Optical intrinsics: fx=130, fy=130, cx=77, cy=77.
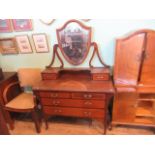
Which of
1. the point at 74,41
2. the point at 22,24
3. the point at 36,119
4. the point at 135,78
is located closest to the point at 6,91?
the point at 36,119

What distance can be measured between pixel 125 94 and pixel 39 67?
1.39 metres

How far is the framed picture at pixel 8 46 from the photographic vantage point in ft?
6.68

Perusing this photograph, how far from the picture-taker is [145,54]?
4.83ft

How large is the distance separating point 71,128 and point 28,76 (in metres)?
1.07

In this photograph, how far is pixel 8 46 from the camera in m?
2.08

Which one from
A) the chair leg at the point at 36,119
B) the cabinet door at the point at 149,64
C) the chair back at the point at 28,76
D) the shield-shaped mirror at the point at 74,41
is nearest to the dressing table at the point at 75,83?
the shield-shaped mirror at the point at 74,41

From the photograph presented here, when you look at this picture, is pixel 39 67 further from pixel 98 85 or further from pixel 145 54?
pixel 145 54

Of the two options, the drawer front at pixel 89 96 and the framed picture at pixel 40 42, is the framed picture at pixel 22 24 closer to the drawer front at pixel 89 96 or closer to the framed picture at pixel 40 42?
the framed picture at pixel 40 42

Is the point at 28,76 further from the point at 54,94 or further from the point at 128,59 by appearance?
the point at 128,59

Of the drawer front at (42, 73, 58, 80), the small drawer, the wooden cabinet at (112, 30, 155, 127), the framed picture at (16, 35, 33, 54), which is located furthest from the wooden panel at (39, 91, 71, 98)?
the framed picture at (16, 35, 33, 54)

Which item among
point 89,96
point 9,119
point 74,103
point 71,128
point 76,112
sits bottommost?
point 71,128

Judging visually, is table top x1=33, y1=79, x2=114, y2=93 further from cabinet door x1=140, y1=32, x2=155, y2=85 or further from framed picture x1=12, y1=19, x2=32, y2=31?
framed picture x1=12, y1=19, x2=32, y2=31

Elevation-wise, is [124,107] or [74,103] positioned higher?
[74,103]
